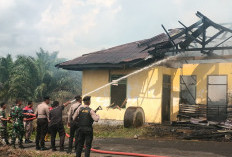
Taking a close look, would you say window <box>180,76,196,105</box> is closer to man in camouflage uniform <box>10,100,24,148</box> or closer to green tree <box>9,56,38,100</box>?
man in camouflage uniform <box>10,100,24,148</box>

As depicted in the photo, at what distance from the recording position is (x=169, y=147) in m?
10.0

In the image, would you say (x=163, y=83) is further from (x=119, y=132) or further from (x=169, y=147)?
(x=169, y=147)

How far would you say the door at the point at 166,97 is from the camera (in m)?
16.1

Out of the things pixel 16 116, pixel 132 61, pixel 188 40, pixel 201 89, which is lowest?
pixel 16 116

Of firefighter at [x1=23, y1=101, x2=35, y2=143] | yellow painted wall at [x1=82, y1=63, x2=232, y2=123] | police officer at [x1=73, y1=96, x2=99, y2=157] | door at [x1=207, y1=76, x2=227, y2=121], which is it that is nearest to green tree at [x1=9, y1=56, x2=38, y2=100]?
yellow painted wall at [x1=82, y1=63, x2=232, y2=123]

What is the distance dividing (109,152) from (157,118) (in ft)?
23.1

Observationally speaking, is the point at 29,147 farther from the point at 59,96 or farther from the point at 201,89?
the point at 59,96

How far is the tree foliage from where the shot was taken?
24.7 m

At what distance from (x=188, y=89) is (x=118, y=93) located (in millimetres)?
4027

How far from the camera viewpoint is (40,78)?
84.0 feet

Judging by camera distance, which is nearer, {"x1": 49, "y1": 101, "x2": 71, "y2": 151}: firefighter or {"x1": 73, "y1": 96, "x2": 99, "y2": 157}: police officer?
{"x1": 73, "y1": 96, "x2": 99, "y2": 157}: police officer

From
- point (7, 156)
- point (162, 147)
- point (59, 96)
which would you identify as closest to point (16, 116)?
point (7, 156)

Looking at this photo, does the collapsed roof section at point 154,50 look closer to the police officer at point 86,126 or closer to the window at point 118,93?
the window at point 118,93

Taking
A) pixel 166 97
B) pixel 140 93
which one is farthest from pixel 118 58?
pixel 166 97
